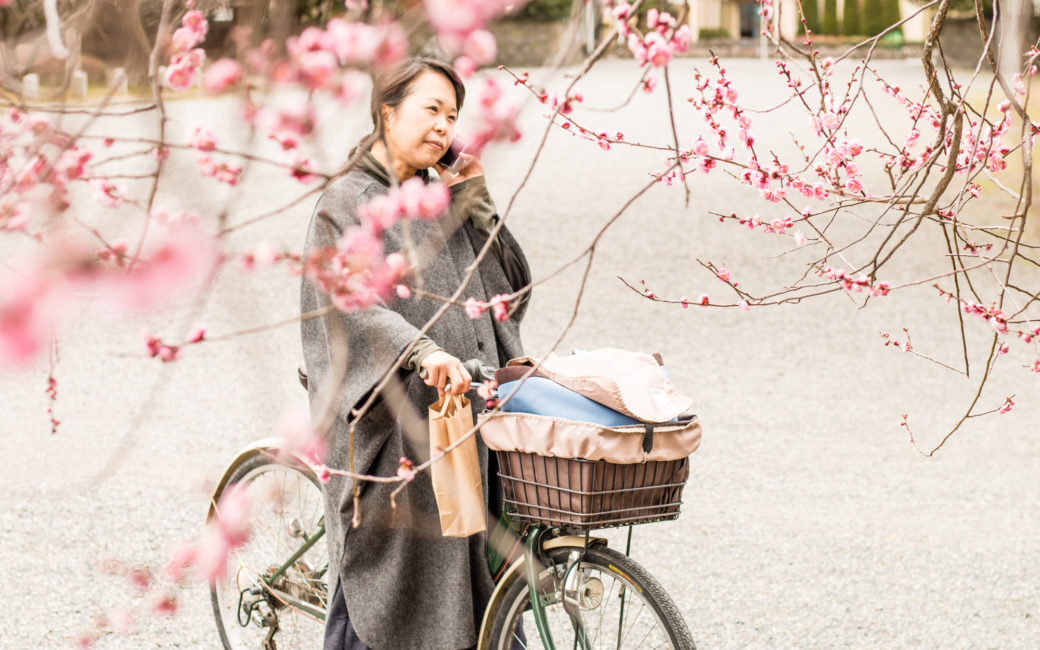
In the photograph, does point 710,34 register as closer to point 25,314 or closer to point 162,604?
point 162,604

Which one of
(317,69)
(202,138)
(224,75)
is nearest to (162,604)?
(202,138)

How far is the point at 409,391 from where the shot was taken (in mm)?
2873

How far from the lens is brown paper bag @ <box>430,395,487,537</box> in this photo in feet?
8.51

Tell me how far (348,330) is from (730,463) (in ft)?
11.6

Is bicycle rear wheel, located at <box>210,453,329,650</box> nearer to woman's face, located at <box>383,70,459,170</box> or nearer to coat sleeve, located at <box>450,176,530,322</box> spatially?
coat sleeve, located at <box>450,176,530,322</box>

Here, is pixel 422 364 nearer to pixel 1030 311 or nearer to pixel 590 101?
pixel 1030 311

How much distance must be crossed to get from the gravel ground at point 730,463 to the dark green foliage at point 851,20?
3361 centimetres

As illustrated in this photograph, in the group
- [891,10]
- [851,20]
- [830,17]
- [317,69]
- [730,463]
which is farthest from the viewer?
[830,17]

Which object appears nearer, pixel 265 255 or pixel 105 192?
pixel 265 255

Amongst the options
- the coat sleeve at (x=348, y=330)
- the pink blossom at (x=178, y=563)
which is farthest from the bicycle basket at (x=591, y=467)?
the pink blossom at (x=178, y=563)

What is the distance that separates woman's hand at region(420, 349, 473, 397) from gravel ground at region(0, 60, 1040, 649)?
15.9 inches

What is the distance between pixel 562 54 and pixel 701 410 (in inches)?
213

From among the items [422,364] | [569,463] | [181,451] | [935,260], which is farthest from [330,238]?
[935,260]

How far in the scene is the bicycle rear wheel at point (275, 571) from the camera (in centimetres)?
339
